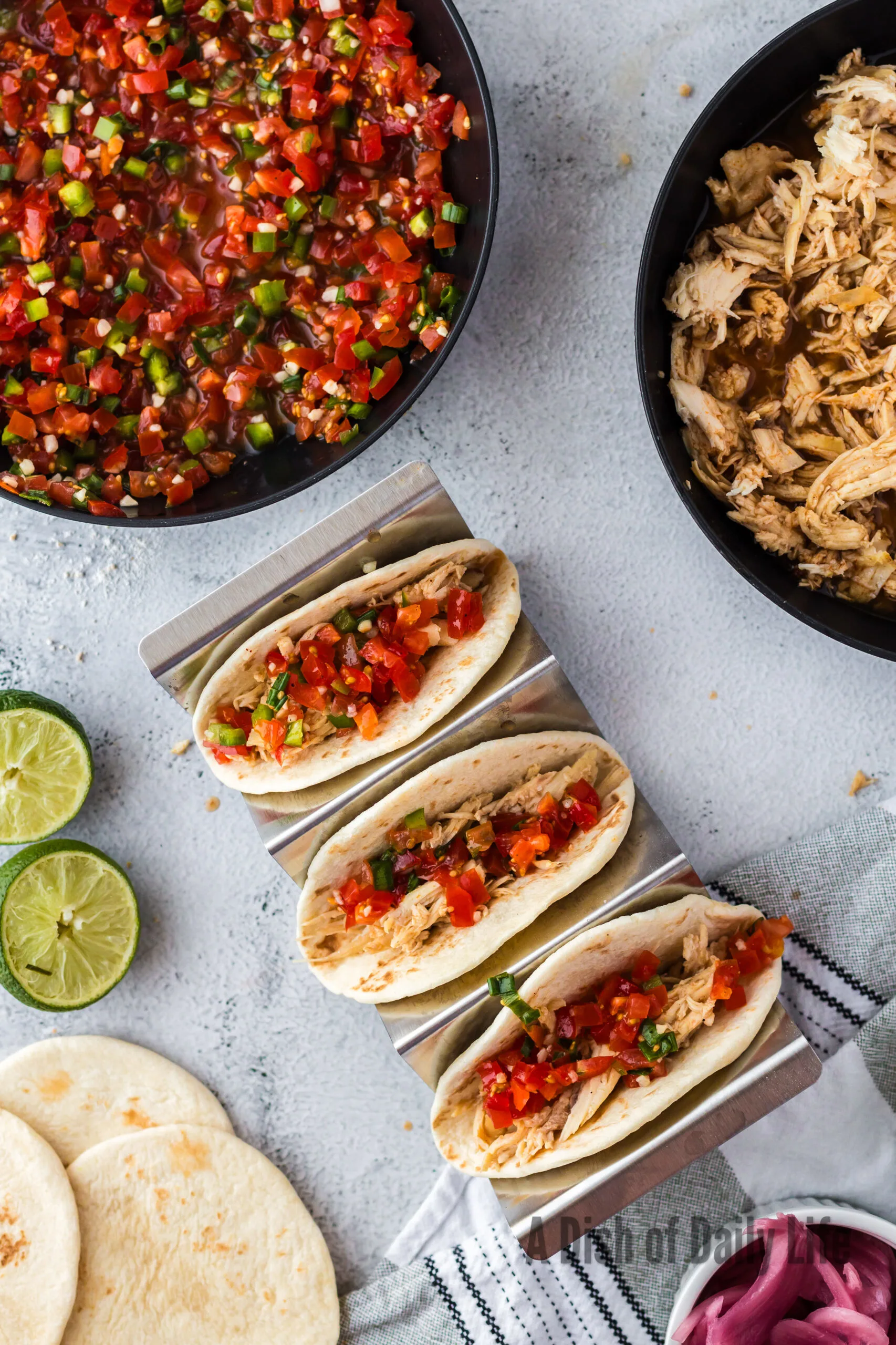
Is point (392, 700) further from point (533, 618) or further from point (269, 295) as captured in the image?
point (269, 295)

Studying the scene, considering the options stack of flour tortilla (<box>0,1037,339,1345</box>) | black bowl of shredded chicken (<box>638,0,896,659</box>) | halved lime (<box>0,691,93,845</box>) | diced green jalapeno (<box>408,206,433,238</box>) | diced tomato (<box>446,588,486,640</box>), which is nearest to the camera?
black bowl of shredded chicken (<box>638,0,896,659</box>)

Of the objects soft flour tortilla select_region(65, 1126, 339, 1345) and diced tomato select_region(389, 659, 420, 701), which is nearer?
diced tomato select_region(389, 659, 420, 701)

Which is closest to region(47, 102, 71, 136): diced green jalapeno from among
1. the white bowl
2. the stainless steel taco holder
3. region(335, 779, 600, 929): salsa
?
the stainless steel taco holder

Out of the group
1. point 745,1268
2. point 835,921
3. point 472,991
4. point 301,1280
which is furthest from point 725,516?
point 301,1280

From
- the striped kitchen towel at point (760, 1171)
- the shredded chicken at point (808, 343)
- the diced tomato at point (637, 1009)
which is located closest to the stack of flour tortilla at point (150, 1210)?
the striped kitchen towel at point (760, 1171)

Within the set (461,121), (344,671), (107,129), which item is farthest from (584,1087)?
(107,129)

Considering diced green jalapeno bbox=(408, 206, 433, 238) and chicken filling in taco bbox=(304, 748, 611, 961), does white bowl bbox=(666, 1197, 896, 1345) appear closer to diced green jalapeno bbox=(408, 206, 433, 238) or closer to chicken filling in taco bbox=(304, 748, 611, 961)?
chicken filling in taco bbox=(304, 748, 611, 961)

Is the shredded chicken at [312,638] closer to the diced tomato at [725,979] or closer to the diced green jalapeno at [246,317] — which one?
the diced green jalapeno at [246,317]
